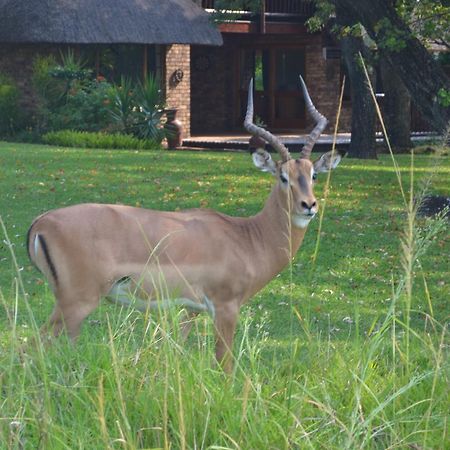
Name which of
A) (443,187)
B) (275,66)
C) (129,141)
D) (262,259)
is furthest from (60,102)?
(262,259)

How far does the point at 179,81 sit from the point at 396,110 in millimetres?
6956

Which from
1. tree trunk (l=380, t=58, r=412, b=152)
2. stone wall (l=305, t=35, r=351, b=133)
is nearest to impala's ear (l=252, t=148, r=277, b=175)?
tree trunk (l=380, t=58, r=412, b=152)

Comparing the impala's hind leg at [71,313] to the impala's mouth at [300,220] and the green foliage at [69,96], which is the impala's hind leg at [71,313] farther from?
the green foliage at [69,96]

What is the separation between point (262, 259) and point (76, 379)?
2.39 metres

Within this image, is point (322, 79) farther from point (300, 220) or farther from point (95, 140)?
point (300, 220)

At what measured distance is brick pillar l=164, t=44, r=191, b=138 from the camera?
103 feet

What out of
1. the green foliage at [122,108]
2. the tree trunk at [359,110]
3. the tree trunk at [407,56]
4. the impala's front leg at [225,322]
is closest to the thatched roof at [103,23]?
the green foliage at [122,108]

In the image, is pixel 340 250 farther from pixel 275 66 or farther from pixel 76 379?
pixel 275 66

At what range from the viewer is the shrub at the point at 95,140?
24.4 metres

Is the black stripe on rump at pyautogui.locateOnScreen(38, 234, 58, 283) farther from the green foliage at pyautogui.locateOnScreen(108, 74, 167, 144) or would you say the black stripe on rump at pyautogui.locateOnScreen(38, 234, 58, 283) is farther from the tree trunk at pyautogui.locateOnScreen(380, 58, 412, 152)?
the tree trunk at pyautogui.locateOnScreen(380, 58, 412, 152)

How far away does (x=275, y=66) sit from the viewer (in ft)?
117

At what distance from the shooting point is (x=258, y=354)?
6.23m

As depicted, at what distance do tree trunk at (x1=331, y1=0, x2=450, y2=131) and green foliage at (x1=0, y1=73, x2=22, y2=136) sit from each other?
1382 centimetres

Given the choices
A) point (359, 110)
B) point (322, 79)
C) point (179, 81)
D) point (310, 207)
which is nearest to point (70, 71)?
point (179, 81)
